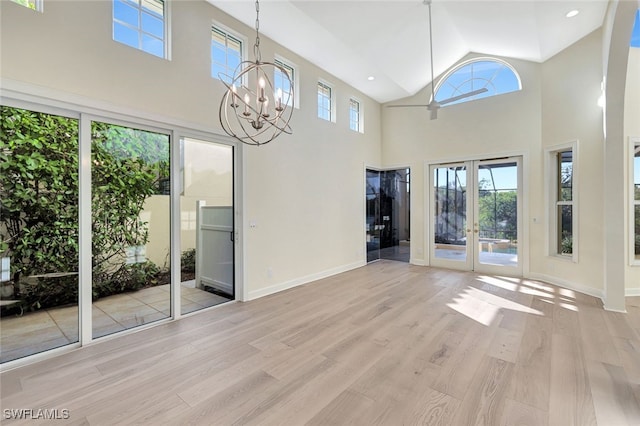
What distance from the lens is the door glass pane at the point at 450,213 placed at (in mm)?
6250

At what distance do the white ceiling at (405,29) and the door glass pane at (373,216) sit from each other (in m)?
2.30

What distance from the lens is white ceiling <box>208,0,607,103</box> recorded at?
3.94m

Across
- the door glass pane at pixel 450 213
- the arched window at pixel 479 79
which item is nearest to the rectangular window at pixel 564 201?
the door glass pane at pixel 450 213

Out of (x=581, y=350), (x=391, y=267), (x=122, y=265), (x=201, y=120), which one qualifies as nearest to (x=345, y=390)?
(x=581, y=350)

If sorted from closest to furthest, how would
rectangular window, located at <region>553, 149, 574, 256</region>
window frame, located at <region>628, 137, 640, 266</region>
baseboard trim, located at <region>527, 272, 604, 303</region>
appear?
1. baseboard trim, located at <region>527, 272, 604, 303</region>
2. window frame, located at <region>628, 137, 640, 266</region>
3. rectangular window, located at <region>553, 149, 574, 256</region>

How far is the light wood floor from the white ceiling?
4.02m

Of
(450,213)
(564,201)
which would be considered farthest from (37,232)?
(564,201)

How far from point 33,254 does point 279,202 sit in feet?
9.62

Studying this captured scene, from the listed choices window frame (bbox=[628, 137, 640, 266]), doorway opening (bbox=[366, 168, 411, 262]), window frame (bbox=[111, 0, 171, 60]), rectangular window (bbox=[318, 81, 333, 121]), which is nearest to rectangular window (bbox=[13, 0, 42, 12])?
window frame (bbox=[111, 0, 171, 60])

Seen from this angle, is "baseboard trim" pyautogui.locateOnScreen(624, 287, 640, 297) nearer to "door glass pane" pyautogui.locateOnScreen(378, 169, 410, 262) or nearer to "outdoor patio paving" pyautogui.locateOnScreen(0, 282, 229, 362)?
"door glass pane" pyautogui.locateOnScreen(378, 169, 410, 262)

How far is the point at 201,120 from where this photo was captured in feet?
12.3

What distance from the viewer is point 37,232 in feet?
8.96

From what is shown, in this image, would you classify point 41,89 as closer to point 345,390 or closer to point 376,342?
point 345,390

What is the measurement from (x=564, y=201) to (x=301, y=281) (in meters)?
4.79
